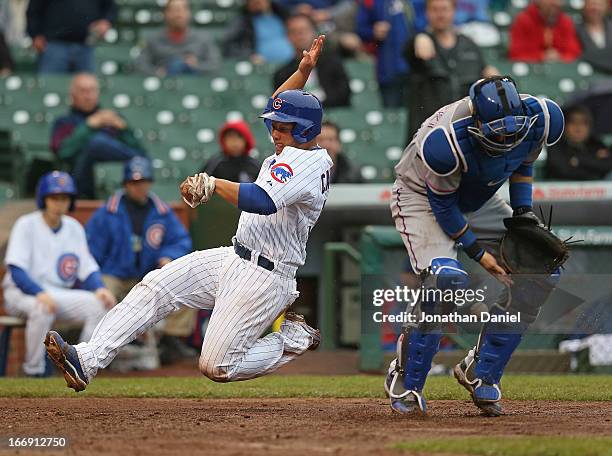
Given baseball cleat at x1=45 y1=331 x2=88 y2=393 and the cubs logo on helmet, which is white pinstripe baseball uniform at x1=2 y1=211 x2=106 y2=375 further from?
the cubs logo on helmet

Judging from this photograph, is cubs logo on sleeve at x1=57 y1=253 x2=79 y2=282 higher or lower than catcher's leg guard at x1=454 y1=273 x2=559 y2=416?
lower

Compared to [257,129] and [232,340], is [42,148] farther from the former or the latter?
[232,340]

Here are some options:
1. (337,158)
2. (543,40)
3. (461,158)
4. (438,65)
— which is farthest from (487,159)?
(543,40)

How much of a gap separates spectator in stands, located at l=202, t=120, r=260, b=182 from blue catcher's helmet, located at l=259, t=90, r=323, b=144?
170 inches

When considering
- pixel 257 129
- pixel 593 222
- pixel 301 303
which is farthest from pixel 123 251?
pixel 593 222

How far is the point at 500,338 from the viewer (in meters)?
6.57

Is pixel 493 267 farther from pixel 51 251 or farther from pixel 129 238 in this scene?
pixel 129 238

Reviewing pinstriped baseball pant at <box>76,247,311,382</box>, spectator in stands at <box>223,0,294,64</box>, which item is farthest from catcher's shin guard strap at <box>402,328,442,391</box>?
spectator in stands at <box>223,0,294,64</box>

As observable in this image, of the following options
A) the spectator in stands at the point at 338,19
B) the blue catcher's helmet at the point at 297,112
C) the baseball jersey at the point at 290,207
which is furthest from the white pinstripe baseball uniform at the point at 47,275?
the spectator in stands at the point at 338,19

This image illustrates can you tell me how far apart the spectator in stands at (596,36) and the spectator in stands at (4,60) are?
6359 mm

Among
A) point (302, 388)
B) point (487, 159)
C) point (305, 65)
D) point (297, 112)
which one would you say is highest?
point (305, 65)

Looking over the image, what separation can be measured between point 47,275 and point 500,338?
4.88 meters

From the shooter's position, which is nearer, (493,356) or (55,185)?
(493,356)

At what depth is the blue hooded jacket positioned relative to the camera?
10781 millimetres
